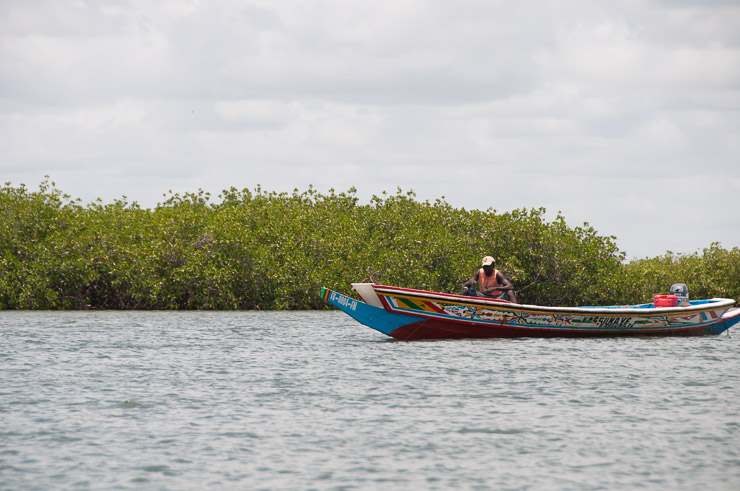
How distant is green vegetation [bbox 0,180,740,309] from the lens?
38.3m

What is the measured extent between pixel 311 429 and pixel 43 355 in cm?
1081

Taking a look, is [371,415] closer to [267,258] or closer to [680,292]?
[680,292]

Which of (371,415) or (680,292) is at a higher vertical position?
(680,292)

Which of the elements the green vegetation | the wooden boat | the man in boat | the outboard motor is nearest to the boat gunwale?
the wooden boat

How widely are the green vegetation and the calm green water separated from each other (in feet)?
53.1

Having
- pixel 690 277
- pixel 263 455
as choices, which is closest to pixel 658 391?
pixel 263 455

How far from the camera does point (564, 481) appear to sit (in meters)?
8.77

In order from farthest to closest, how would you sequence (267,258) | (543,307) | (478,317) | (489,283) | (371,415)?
(267,258) → (489,283) → (543,307) → (478,317) → (371,415)

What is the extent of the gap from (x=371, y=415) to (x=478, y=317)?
8479mm

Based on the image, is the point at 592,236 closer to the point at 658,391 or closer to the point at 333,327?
the point at 333,327

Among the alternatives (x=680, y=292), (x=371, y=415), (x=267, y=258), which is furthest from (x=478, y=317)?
(x=267, y=258)

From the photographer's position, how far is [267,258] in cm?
3894

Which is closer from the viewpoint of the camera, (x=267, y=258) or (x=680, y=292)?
(x=680, y=292)

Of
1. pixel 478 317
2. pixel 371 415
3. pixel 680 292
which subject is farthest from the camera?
pixel 680 292
